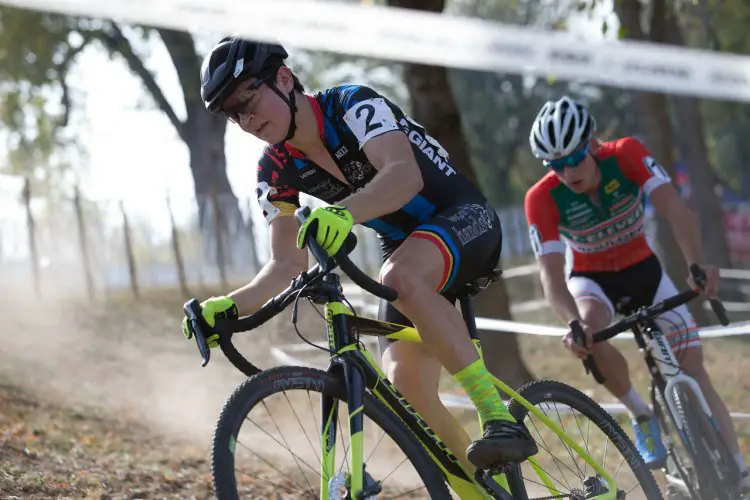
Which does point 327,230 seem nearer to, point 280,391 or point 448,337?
point 280,391

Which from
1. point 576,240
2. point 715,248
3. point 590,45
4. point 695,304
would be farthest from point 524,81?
point 576,240

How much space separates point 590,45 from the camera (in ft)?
35.8

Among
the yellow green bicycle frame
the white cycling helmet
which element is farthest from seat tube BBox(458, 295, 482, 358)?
the white cycling helmet

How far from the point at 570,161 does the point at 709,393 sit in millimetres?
1510

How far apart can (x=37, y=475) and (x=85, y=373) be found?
6320 millimetres

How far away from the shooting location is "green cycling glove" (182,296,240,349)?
3652 millimetres

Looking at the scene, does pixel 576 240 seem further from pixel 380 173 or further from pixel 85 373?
pixel 85 373

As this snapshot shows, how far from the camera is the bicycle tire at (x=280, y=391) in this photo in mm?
3143

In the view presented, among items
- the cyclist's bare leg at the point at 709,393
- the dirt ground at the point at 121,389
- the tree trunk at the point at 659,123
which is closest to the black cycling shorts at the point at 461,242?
the cyclist's bare leg at the point at 709,393

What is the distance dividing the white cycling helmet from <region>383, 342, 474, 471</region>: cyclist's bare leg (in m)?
1.69

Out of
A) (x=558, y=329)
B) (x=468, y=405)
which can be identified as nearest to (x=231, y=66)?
(x=558, y=329)

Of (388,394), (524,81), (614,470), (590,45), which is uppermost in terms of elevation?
(524,81)

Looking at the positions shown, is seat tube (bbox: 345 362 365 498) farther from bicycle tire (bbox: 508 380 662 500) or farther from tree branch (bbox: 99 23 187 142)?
tree branch (bbox: 99 23 187 142)

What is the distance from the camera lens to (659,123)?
14984mm
